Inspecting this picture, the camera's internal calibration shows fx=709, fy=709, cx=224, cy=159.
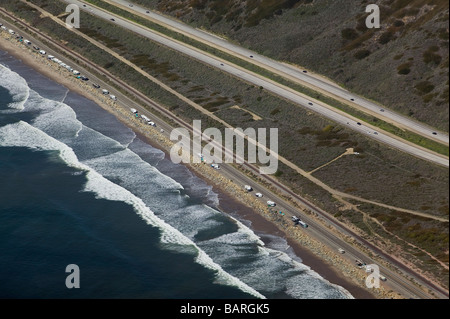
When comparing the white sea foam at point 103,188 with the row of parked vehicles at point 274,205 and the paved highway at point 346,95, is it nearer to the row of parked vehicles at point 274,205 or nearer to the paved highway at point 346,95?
the row of parked vehicles at point 274,205

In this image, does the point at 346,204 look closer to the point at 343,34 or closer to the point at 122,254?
the point at 122,254

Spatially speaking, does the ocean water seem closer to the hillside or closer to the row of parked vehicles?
the row of parked vehicles

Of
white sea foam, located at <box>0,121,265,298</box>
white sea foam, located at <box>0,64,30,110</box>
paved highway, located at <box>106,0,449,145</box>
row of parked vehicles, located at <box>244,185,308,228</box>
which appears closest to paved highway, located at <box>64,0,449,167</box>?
paved highway, located at <box>106,0,449,145</box>

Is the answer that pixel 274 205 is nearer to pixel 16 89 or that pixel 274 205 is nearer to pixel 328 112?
pixel 328 112

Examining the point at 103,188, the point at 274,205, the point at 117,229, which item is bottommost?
the point at 117,229

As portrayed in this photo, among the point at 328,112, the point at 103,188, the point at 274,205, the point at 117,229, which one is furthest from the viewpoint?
the point at 328,112

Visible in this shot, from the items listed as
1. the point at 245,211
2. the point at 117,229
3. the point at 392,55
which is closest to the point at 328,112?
the point at 392,55

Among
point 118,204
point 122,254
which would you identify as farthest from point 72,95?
point 122,254
